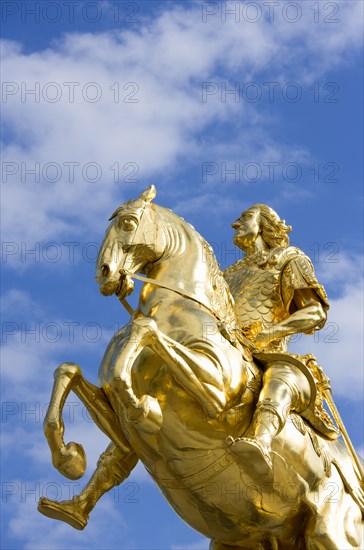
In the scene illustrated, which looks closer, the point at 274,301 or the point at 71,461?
the point at 71,461

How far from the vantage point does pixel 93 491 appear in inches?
321

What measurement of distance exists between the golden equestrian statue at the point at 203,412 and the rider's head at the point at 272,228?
841 mm

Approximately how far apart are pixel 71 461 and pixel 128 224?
60.0 inches

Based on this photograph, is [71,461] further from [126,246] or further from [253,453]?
[126,246]

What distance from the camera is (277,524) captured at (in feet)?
26.5

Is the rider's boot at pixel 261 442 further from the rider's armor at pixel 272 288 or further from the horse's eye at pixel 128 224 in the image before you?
the horse's eye at pixel 128 224

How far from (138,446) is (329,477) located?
1.37m

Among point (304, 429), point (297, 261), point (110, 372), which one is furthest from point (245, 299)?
point (110, 372)

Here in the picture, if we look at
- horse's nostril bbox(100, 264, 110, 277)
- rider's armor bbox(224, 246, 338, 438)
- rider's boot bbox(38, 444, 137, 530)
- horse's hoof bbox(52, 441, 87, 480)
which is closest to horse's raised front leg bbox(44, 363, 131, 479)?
horse's hoof bbox(52, 441, 87, 480)

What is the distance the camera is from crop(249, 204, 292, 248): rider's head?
9312mm

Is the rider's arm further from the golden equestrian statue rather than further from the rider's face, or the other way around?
the rider's face

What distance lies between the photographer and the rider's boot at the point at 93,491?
8086 mm

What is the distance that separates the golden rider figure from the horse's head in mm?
1006

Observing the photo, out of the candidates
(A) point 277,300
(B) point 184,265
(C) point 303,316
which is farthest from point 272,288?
(B) point 184,265
